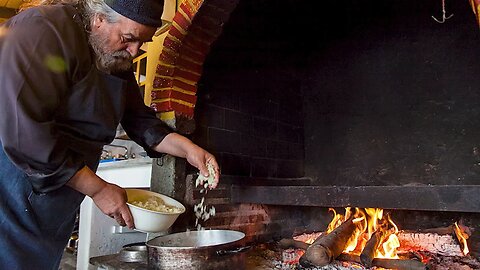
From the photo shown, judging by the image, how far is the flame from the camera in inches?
93.1

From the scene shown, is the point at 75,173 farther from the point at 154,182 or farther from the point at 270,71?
the point at 270,71

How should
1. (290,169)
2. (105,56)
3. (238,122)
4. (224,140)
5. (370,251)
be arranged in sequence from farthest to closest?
(290,169), (238,122), (224,140), (370,251), (105,56)

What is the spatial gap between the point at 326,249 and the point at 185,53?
1.34 metres

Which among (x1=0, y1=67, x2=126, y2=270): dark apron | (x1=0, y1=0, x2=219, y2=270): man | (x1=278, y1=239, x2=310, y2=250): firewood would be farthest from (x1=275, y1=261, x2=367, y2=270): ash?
(x1=0, y1=67, x2=126, y2=270): dark apron

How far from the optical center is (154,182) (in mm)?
2332

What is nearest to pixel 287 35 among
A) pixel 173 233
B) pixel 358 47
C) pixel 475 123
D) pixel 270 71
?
pixel 270 71

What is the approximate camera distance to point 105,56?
1.53 metres

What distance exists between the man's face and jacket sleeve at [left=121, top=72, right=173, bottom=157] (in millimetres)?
422

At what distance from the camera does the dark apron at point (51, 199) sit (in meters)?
1.38

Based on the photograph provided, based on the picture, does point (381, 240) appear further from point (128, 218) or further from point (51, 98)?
point (51, 98)

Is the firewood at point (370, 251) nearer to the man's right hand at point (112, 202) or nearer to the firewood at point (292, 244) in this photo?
the firewood at point (292, 244)

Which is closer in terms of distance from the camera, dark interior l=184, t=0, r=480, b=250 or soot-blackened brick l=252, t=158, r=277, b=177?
dark interior l=184, t=0, r=480, b=250

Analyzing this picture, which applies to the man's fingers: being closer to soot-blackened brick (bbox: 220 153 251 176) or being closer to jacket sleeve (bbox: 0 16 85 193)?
jacket sleeve (bbox: 0 16 85 193)

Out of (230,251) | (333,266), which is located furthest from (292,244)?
(230,251)
